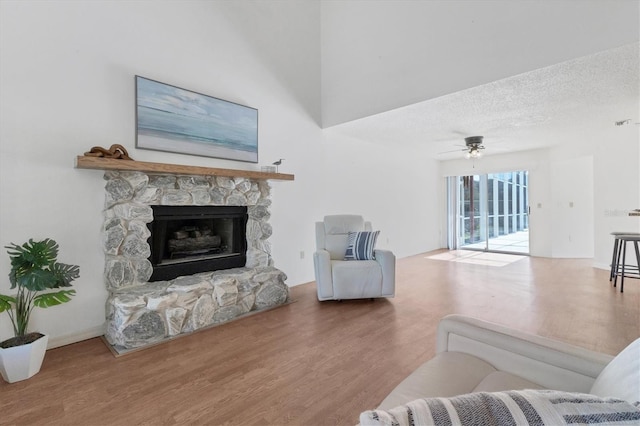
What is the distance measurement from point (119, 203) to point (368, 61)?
3.34 m

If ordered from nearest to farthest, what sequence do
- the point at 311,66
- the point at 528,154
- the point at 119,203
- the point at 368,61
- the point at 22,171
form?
the point at 22,171, the point at 119,203, the point at 368,61, the point at 311,66, the point at 528,154

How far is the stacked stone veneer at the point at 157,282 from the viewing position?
2.40m

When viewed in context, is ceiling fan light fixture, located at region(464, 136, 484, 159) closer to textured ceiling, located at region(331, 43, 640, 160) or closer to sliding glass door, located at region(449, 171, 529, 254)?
textured ceiling, located at region(331, 43, 640, 160)

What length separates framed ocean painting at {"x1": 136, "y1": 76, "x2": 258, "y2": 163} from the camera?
9.36 feet

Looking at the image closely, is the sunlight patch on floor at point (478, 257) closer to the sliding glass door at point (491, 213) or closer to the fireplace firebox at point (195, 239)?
the sliding glass door at point (491, 213)

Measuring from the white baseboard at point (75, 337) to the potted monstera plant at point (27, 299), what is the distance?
25cm

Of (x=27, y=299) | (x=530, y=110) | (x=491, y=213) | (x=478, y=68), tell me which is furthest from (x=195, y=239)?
(x=491, y=213)

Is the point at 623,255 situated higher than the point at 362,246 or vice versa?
the point at 362,246

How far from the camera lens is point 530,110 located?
3.72 meters

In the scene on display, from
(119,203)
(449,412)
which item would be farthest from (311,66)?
(449,412)

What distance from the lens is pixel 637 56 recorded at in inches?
96.0

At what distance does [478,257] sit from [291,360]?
537cm

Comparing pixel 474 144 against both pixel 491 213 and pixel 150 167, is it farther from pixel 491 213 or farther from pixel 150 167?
pixel 150 167

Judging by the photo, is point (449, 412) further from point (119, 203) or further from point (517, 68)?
point (517, 68)
